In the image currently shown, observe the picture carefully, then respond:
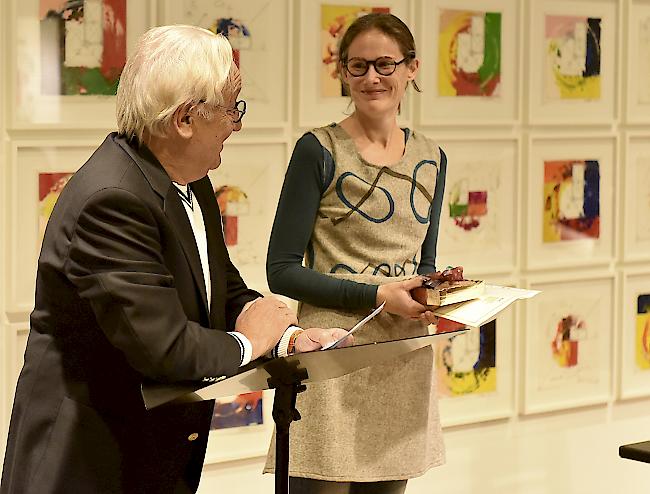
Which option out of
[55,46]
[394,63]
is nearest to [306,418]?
[394,63]

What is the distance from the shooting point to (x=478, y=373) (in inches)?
181

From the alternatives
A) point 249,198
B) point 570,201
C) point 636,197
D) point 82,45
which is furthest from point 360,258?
point 636,197

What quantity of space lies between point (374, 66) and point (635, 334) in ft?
8.02

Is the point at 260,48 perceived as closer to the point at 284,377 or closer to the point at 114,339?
the point at 284,377

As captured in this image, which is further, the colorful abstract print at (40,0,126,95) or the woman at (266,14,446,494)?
the colorful abstract print at (40,0,126,95)

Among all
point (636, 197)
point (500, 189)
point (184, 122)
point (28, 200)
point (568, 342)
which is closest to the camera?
point (184, 122)

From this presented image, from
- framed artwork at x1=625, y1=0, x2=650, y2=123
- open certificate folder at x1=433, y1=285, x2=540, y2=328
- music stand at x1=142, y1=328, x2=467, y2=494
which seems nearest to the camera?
music stand at x1=142, y1=328, x2=467, y2=494

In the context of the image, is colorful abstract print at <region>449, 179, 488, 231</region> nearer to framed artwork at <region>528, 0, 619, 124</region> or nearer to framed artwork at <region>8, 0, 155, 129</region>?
framed artwork at <region>528, 0, 619, 124</region>

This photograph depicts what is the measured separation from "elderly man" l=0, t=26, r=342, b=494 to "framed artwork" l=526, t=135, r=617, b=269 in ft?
8.50

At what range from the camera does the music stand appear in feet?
6.49

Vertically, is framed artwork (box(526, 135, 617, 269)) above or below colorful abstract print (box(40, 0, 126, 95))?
below

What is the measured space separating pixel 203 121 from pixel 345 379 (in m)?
→ 1.09

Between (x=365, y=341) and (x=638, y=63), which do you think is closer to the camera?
(x=365, y=341)

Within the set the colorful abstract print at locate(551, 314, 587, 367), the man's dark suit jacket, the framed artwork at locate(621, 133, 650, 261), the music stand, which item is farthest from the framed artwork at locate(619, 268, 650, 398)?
the man's dark suit jacket
